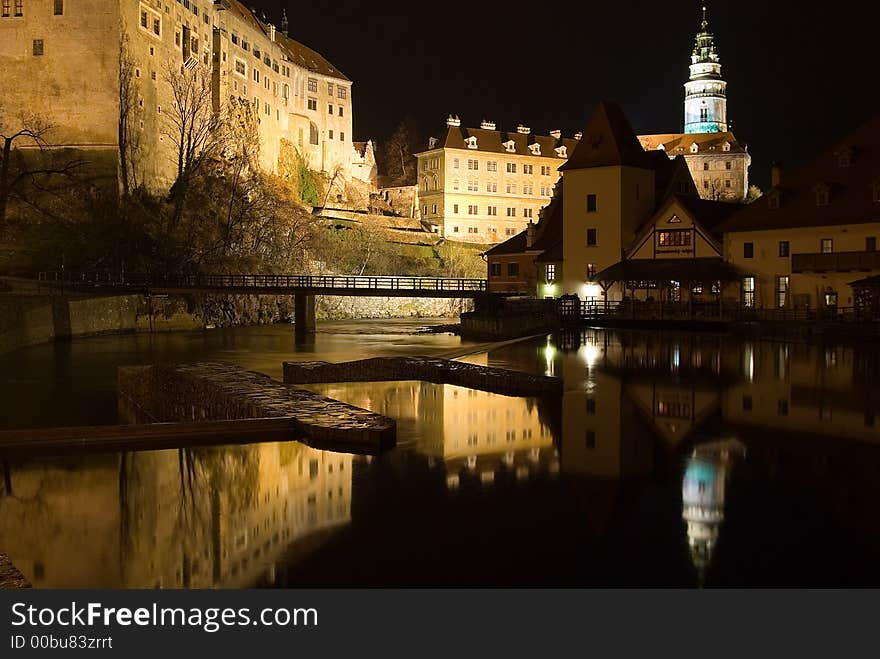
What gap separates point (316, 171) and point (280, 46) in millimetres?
12049

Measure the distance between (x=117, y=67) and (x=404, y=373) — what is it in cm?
3863

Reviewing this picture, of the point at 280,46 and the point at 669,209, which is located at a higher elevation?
the point at 280,46

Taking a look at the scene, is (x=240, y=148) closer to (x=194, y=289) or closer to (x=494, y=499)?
(x=194, y=289)

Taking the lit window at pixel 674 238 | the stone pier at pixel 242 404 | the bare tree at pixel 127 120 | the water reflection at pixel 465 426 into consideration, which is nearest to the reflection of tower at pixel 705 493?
the water reflection at pixel 465 426

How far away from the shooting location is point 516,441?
48.8 ft

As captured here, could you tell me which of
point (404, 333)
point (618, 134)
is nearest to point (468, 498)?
point (404, 333)

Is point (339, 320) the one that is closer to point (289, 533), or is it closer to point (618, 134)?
point (618, 134)

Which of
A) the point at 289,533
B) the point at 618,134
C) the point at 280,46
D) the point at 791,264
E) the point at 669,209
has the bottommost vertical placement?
the point at 289,533

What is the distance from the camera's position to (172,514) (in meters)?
10.6

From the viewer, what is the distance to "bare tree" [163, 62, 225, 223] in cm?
5453

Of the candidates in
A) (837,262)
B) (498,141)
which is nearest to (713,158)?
(498,141)

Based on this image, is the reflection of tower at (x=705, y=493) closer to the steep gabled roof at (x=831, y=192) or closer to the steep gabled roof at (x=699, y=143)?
the steep gabled roof at (x=831, y=192)

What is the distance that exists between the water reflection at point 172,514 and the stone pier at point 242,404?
25.8 inches

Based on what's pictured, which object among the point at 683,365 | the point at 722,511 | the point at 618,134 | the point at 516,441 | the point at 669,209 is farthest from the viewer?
the point at 618,134
